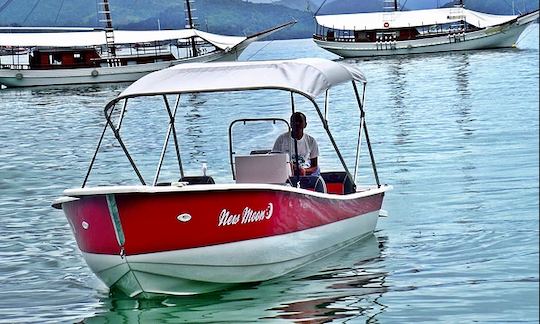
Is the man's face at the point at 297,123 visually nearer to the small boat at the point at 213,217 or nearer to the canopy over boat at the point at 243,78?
the small boat at the point at 213,217

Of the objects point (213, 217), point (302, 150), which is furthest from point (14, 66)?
point (213, 217)

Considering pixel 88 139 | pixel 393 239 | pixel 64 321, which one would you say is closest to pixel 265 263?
pixel 64 321

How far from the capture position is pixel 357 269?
46.8ft

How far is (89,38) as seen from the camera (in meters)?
89.9

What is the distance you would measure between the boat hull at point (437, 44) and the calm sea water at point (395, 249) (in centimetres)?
6313

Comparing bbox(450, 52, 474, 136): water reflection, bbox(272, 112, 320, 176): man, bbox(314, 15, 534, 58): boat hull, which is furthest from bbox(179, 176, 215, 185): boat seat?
bbox(314, 15, 534, 58): boat hull

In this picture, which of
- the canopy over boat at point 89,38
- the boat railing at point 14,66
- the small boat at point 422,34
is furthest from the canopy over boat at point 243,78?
the small boat at point 422,34

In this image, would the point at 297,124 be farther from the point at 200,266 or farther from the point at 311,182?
the point at 200,266

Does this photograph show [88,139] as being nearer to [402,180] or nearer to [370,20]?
[402,180]

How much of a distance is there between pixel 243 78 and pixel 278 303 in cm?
253

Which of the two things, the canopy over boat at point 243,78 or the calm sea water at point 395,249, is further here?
the canopy over boat at point 243,78

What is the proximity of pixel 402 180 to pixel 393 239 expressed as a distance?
7.03m

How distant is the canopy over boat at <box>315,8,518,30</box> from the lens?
10300cm

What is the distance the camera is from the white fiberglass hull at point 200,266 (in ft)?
39.2
